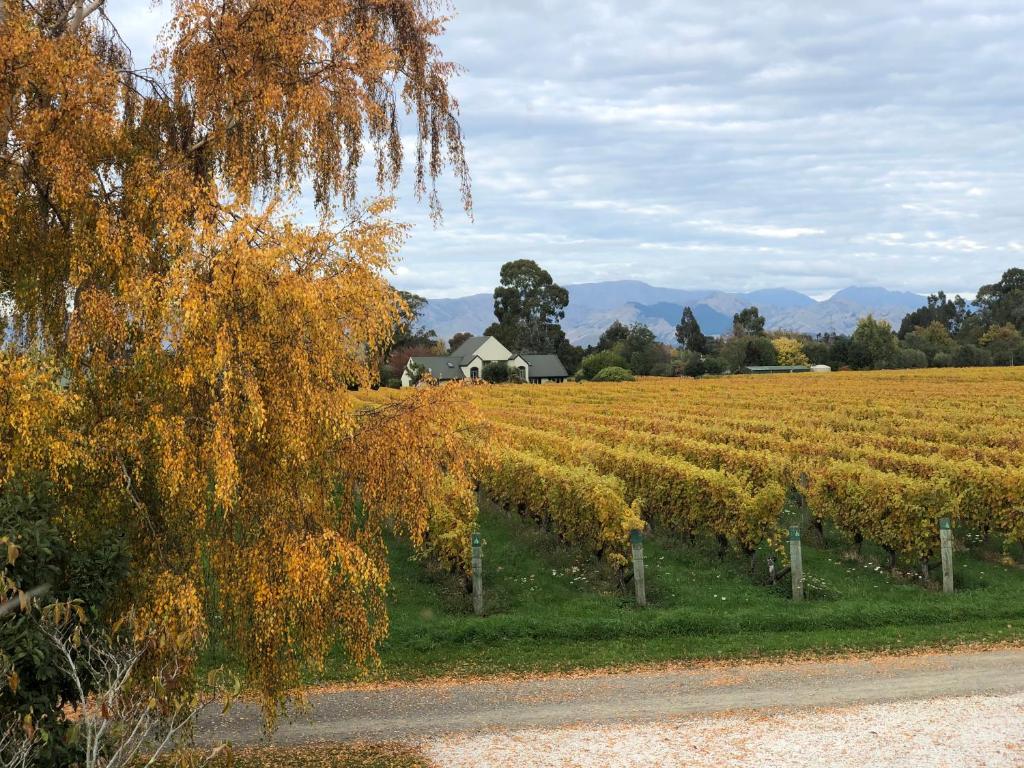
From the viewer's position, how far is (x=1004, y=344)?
108 metres

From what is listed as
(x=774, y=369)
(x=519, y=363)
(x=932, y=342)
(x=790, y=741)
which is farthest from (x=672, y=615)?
(x=932, y=342)

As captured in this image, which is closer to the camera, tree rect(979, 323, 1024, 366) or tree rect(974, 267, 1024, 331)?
tree rect(979, 323, 1024, 366)

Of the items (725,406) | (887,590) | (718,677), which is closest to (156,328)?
(718,677)

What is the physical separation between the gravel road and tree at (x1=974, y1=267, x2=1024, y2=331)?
437 ft

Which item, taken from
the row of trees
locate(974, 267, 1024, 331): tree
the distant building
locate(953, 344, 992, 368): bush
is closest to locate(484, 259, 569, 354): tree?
the row of trees

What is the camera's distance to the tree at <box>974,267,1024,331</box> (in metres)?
134

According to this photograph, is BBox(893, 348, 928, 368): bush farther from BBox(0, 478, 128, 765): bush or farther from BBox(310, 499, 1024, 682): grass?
BBox(0, 478, 128, 765): bush

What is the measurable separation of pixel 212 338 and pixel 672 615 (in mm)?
9938

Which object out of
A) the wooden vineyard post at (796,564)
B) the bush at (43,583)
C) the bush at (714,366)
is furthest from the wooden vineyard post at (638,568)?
the bush at (714,366)

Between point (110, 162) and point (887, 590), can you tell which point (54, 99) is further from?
point (887, 590)

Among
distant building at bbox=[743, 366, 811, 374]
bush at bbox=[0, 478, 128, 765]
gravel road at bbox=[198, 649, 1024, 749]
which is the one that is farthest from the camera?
distant building at bbox=[743, 366, 811, 374]

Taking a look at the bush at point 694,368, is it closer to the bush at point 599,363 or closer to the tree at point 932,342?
the bush at point 599,363

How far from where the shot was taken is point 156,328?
8.77 meters

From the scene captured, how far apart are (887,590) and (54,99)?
625 inches
